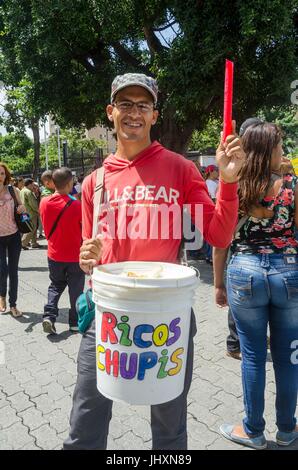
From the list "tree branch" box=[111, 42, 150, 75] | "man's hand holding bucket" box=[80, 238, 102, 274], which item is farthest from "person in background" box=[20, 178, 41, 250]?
"man's hand holding bucket" box=[80, 238, 102, 274]

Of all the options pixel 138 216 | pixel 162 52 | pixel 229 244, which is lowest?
pixel 229 244

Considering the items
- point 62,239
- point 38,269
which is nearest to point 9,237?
point 62,239

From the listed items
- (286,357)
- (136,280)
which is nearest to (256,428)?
(286,357)

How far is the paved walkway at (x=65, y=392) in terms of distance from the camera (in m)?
2.77

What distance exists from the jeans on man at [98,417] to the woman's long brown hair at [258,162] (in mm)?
945

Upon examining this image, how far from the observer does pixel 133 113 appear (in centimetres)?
204

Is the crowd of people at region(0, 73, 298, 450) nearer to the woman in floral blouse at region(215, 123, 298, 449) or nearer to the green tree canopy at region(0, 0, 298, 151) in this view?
the woman in floral blouse at region(215, 123, 298, 449)

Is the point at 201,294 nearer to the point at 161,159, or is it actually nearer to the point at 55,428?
the point at 55,428

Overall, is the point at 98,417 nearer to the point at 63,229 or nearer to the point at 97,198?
the point at 97,198

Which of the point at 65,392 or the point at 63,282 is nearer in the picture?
the point at 65,392

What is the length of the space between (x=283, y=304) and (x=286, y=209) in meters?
0.54

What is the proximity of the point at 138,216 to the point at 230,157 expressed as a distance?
19.4 inches

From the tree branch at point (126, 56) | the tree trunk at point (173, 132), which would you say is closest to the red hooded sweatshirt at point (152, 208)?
the tree trunk at point (173, 132)

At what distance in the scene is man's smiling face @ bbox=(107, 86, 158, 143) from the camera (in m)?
2.04
